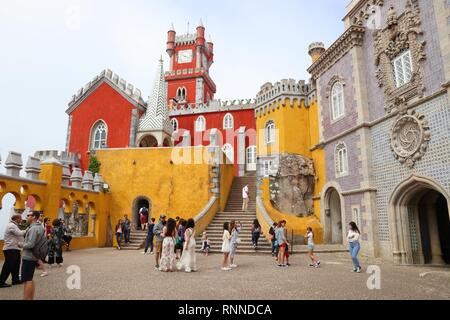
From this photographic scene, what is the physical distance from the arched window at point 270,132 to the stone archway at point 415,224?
31.4 ft

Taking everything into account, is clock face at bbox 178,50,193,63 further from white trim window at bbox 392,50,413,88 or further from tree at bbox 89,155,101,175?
white trim window at bbox 392,50,413,88

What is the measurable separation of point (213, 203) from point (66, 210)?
6935 millimetres

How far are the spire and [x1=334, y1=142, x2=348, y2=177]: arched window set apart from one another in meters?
11.9

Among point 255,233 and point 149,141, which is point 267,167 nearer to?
point 255,233

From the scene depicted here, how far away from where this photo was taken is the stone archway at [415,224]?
1059 centimetres

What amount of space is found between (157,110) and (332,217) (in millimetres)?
13913

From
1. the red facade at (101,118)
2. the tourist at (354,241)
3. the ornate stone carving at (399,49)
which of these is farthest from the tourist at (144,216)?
the ornate stone carving at (399,49)

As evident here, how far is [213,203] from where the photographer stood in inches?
620

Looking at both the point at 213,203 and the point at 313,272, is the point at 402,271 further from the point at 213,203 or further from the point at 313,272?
the point at 213,203

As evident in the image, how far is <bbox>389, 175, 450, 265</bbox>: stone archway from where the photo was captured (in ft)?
34.8

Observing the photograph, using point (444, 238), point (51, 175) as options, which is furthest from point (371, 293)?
point (51, 175)

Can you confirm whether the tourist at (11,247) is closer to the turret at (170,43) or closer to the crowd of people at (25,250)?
the crowd of people at (25,250)

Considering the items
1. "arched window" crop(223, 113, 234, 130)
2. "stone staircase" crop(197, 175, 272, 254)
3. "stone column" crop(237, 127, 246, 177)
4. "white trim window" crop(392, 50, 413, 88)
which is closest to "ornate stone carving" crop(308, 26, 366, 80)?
"white trim window" crop(392, 50, 413, 88)

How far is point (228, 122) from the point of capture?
26672mm
